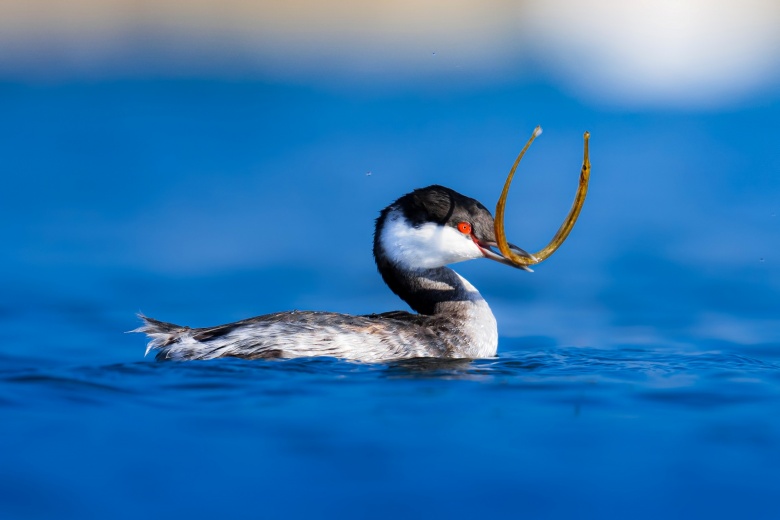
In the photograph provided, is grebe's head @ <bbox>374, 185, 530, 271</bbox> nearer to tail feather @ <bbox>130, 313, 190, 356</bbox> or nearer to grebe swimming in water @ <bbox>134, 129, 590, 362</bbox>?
grebe swimming in water @ <bbox>134, 129, 590, 362</bbox>

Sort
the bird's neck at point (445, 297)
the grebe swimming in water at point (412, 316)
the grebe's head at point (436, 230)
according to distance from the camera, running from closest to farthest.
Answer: the grebe swimming in water at point (412, 316), the grebe's head at point (436, 230), the bird's neck at point (445, 297)

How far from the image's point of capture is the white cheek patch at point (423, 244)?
7297mm

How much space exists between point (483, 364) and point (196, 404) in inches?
76.2

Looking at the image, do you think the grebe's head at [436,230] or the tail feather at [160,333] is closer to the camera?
the tail feather at [160,333]

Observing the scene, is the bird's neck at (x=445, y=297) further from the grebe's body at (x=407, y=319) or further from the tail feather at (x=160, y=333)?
the tail feather at (x=160, y=333)

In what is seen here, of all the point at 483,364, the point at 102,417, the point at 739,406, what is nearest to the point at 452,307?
the point at 483,364

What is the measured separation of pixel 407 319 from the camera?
7.41 m

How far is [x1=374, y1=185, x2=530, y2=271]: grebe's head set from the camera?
23.9 feet

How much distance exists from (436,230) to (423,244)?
0.15m

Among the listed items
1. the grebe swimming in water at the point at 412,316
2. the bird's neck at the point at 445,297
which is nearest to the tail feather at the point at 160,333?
the grebe swimming in water at the point at 412,316

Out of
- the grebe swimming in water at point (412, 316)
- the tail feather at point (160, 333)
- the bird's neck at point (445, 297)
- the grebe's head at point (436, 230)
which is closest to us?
the grebe swimming in water at point (412, 316)

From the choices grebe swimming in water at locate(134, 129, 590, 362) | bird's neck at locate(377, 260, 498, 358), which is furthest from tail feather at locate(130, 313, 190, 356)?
A: bird's neck at locate(377, 260, 498, 358)

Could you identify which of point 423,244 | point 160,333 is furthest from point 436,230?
point 160,333

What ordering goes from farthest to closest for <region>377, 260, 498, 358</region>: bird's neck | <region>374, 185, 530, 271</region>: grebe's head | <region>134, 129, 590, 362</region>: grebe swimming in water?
<region>377, 260, 498, 358</region>: bird's neck
<region>374, 185, 530, 271</region>: grebe's head
<region>134, 129, 590, 362</region>: grebe swimming in water
